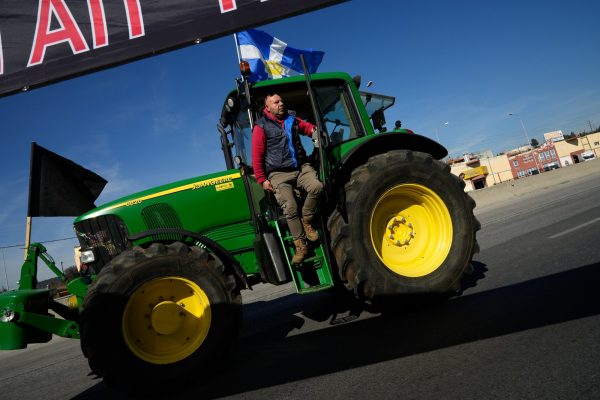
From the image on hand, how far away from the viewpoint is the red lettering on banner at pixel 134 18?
9.96ft

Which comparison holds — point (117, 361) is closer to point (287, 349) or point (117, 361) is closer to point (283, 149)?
point (287, 349)

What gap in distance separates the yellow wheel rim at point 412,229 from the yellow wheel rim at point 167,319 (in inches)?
70.3

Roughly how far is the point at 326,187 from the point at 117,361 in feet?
7.34

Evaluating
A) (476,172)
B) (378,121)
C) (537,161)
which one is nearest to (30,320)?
(378,121)

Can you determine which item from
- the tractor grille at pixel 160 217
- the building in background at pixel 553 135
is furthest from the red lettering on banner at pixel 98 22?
the building in background at pixel 553 135

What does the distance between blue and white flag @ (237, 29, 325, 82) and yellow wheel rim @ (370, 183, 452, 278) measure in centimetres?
378

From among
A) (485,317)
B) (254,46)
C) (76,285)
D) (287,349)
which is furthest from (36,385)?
(254,46)

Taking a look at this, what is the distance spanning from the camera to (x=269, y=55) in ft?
23.0

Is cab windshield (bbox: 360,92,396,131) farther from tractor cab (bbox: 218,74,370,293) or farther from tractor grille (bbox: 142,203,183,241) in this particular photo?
tractor grille (bbox: 142,203,183,241)

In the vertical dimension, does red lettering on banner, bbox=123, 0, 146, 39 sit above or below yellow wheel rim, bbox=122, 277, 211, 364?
above

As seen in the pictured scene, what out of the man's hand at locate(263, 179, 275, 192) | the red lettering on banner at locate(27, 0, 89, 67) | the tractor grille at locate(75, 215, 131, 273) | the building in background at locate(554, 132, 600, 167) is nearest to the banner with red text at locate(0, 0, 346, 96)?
the red lettering on banner at locate(27, 0, 89, 67)

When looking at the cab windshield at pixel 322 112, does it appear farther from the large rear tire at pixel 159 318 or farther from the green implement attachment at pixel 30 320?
the green implement attachment at pixel 30 320

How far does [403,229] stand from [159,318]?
98.1 inches

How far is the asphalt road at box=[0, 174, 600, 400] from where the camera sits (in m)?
2.11
